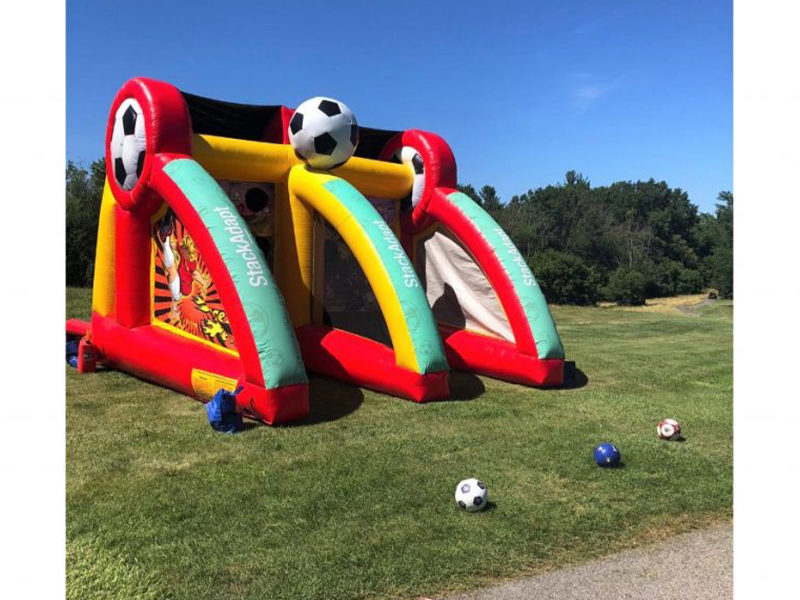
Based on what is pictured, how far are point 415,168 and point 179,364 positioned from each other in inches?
161

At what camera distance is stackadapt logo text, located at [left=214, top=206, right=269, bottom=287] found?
583cm

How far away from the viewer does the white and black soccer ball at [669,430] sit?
18.2ft

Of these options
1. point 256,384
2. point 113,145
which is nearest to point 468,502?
point 256,384

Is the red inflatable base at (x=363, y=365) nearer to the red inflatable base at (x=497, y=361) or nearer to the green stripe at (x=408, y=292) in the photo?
the green stripe at (x=408, y=292)

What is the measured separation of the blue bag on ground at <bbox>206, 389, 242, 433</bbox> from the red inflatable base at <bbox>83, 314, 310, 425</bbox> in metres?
0.20

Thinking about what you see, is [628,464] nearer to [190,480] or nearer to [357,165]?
[190,480]

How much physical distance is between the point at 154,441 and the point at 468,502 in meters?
2.84

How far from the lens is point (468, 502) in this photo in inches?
157

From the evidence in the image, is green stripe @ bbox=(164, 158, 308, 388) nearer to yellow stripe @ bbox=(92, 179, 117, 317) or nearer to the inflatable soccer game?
the inflatable soccer game

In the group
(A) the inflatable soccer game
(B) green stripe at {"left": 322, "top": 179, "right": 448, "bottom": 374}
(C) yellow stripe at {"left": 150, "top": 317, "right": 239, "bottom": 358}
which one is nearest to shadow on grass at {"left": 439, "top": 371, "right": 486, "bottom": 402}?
(A) the inflatable soccer game

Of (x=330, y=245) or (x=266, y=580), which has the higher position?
(x=330, y=245)

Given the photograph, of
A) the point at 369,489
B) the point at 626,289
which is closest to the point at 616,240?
the point at 626,289

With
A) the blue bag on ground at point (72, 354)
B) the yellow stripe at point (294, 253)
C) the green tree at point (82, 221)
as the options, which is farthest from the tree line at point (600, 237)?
the yellow stripe at point (294, 253)

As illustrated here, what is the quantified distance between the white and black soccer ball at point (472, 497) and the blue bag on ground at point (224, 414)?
7.82 feet
